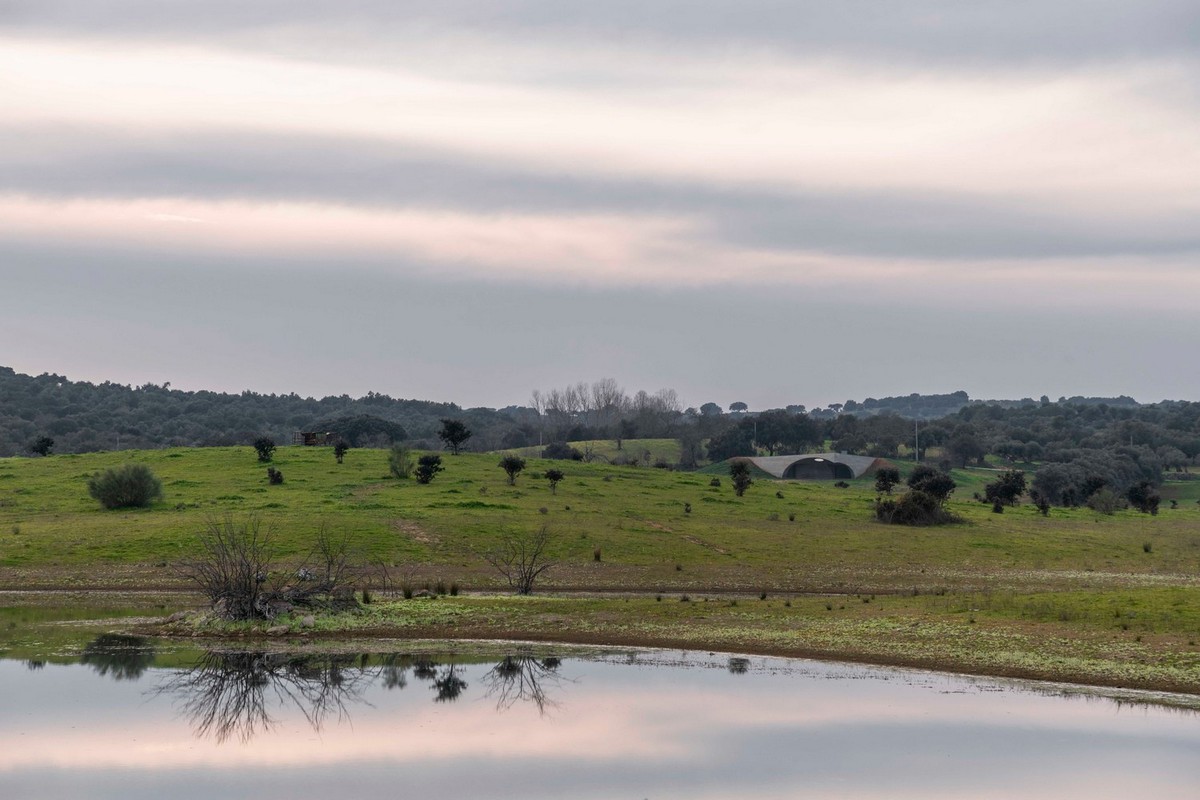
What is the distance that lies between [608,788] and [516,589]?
82.7 feet

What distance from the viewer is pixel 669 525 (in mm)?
60531

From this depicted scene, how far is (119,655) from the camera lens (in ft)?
103

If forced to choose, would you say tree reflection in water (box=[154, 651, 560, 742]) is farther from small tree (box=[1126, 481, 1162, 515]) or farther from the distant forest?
the distant forest

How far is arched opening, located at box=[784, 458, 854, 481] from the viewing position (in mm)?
124250

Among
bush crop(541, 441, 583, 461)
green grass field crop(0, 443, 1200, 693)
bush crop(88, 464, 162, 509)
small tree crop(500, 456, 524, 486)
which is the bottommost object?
green grass field crop(0, 443, 1200, 693)

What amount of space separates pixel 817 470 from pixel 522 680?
99.1 metres

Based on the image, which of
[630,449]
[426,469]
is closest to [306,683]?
[426,469]

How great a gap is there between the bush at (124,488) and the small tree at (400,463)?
1539cm

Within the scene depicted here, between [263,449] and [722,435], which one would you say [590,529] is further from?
[722,435]

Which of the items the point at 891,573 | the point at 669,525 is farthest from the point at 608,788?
the point at 669,525

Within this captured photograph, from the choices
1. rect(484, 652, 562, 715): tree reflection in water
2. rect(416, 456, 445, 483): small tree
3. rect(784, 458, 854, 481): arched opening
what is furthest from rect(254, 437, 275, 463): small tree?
rect(784, 458, 854, 481): arched opening

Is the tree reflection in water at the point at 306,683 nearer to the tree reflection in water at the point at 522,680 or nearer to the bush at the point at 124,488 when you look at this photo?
the tree reflection in water at the point at 522,680

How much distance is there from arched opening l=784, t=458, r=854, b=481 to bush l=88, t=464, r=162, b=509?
74.1m

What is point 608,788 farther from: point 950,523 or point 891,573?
point 950,523
